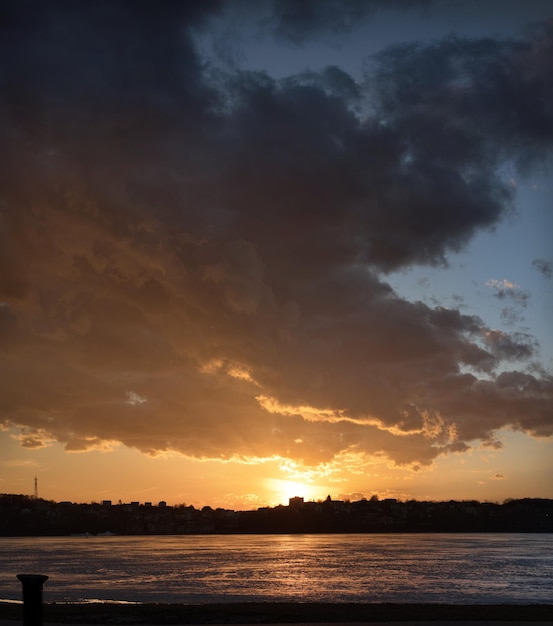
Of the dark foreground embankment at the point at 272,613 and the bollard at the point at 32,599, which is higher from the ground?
→ the bollard at the point at 32,599

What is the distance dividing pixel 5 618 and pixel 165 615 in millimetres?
6792

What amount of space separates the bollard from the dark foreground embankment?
18.5 meters

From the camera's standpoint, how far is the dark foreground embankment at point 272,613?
31250 mm

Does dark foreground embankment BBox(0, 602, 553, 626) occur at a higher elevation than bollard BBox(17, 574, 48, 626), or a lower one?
lower

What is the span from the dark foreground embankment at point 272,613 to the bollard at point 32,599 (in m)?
18.5

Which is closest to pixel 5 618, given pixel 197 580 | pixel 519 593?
pixel 519 593

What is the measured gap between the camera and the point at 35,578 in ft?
43.4

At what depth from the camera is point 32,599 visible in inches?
521

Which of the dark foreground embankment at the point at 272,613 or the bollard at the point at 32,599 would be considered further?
the dark foreground embankment at the point at 272,613

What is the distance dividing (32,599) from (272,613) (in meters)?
22.5

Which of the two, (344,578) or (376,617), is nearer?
(376,617)

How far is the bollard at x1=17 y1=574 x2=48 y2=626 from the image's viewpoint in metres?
13.1

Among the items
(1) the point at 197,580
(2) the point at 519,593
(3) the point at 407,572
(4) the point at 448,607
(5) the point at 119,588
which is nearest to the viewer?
(4) the point at 448,607

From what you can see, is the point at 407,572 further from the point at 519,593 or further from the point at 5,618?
the point at 5,618
